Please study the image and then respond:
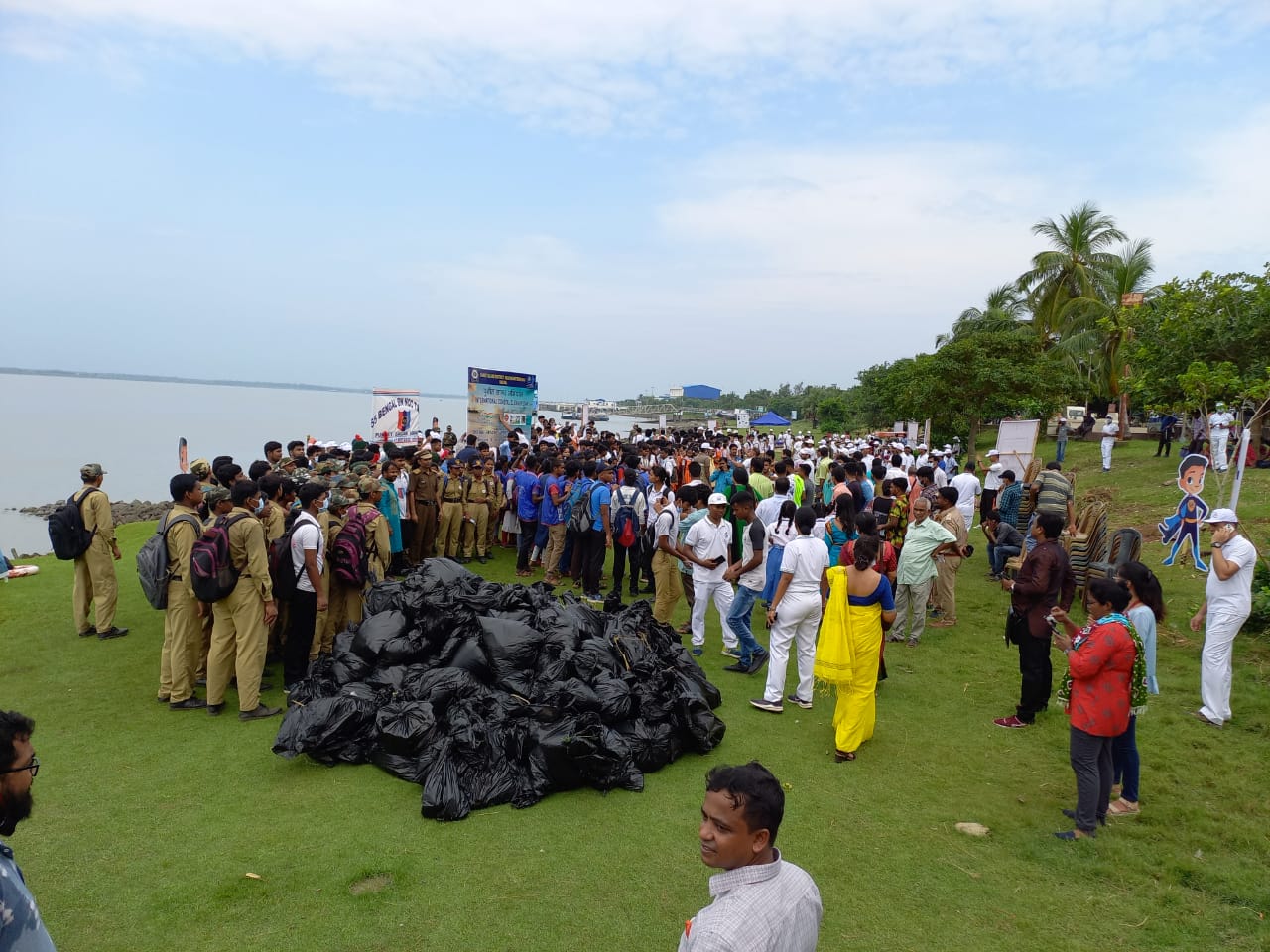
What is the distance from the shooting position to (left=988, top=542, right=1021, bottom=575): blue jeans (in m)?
9.73

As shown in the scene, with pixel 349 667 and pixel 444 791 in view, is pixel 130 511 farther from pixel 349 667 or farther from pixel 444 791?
pixel 444 791

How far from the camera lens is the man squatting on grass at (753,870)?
1649 mm

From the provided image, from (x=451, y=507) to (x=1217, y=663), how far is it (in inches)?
328

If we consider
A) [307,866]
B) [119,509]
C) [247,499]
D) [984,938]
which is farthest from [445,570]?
[119,509]

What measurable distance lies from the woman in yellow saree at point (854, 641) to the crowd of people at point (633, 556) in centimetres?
1

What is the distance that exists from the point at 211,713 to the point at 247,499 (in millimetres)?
1665

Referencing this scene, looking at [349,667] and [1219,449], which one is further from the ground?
[1219,449]

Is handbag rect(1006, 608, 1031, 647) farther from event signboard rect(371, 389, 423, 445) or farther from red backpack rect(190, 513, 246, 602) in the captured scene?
event signboard rect(371, 389, 423, 445)

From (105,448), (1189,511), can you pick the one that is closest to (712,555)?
(1189,511)

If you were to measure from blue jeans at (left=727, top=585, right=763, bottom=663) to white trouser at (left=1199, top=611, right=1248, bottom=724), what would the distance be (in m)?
3.51

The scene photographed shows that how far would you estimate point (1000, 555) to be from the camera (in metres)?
9.87

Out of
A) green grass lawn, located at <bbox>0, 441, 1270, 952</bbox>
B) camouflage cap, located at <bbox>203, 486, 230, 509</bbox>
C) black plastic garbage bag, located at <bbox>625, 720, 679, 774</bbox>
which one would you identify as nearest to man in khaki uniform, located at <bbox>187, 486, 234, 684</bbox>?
camouflage cap, located at <bbox>203, 486, 230, 509</bbox>

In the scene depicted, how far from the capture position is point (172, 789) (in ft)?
14.2

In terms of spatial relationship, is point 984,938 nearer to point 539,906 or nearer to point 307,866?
point 539,906
